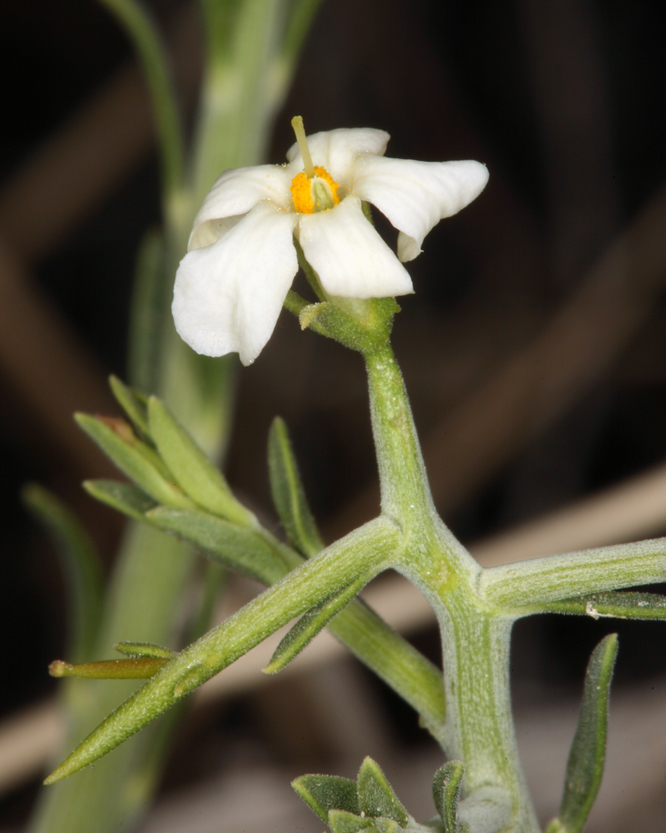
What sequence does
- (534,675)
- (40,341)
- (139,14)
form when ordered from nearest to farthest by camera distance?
1. (139,14)
2. (534,675)
3. (40,341)

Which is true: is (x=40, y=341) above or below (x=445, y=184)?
above

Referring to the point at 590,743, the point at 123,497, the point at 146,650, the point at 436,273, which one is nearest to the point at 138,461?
the point at 123,497

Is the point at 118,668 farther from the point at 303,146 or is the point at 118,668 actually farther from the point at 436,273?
the point at 436,273

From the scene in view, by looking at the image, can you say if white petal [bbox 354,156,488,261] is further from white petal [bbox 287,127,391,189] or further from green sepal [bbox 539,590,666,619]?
green sepal [bbox 539,590,666,619]

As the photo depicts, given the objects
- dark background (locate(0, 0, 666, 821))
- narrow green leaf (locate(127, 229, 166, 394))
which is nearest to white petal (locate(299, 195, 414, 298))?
narrow green leaf (locate(127, 229, 166, 394))

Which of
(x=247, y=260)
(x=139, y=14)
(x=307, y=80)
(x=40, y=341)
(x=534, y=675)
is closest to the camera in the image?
(x=247, y=260)

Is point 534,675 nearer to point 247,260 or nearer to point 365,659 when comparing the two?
point 365,659

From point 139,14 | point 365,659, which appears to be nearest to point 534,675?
point 365,659
